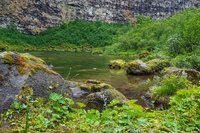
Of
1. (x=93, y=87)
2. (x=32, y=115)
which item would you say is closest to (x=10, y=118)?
(x=32, y=115)

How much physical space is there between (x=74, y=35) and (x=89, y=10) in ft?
113

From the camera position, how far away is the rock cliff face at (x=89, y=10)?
371 ft

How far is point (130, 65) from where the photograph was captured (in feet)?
55.2

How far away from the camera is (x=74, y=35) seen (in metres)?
115

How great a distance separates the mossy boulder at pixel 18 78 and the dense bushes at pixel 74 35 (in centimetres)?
9273

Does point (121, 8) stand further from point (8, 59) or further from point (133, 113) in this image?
point (133, 113)

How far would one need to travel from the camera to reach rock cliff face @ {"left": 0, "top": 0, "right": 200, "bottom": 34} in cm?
11306

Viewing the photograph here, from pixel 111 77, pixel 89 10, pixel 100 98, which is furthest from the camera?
pixel 89 10

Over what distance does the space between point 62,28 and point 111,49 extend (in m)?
78.8

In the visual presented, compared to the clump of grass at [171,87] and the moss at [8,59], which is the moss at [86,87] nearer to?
the clump of grass at [171,87]

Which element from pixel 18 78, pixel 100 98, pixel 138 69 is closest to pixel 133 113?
pixel 100 98

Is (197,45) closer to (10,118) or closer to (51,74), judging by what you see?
(51,74)

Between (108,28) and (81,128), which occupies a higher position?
(108,28)

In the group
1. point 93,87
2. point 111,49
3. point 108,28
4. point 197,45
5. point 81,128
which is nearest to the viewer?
point 81,128
